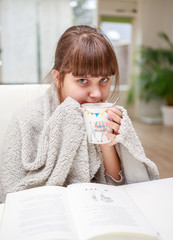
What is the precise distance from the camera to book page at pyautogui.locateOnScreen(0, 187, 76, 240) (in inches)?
15.9

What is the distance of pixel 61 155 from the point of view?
666 millimetres

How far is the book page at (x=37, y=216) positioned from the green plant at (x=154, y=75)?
3884 mm

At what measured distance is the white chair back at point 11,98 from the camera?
0.91 m

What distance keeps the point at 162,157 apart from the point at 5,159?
2166 millimetres

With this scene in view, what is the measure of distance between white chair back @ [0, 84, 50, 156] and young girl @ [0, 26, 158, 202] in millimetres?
133

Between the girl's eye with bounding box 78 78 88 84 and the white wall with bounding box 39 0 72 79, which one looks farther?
the white wall with bounding box 39 0 72 79

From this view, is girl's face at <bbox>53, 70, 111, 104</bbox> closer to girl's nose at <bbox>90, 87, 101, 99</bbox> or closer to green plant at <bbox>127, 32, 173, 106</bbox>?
girl's nose at <bbox>90, 87, 101, 99</bbox>

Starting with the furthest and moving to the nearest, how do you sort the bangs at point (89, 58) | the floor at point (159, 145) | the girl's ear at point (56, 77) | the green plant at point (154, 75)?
1. the green plant at point (154, 75)
2. the floor at point (159, 145)
3. the girl's ear at point (56, 77)
4. the bangs at point (89, 58)

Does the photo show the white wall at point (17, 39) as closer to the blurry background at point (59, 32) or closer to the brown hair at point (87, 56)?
the blurry background at point (59, 32)

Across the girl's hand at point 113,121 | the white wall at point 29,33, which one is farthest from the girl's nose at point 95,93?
the white wall at point 29,33

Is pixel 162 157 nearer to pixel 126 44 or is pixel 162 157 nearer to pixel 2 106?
pixel 2 106

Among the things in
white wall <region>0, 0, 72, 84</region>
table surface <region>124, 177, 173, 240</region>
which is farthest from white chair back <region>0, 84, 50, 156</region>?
white wall <region>0, 0, 72, 84</region>

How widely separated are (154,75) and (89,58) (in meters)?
3.65

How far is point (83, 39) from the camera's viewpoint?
0.77m
